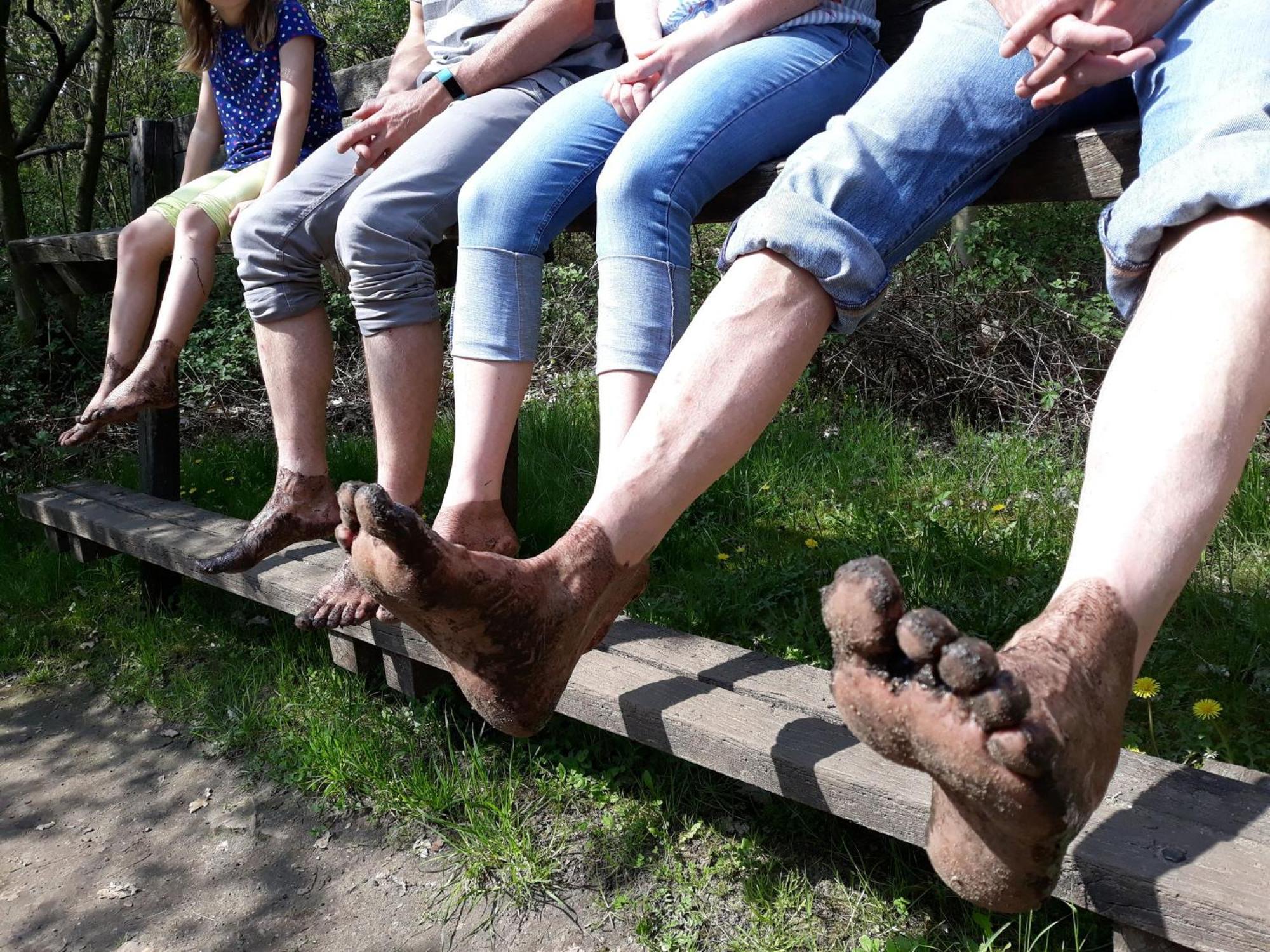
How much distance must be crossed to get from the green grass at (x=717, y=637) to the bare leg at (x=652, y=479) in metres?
0.70

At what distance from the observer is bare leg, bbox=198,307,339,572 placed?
2389 millimetres

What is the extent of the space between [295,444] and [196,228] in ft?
2.70

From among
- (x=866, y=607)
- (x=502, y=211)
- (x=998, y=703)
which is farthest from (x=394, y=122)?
(x=998, y=703)

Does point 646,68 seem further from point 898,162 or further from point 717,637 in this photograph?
point 717,637

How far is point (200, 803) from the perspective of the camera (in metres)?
2.36

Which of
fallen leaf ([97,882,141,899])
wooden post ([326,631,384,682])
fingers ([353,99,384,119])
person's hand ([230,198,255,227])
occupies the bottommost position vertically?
fallen leaf ([97,882,141,899])

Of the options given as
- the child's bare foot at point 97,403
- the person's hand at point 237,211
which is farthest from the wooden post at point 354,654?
the person's hand at point 237,211

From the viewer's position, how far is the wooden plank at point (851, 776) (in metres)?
1.25

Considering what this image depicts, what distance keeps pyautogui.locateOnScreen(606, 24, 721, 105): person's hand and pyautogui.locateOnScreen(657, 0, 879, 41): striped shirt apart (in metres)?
0.06

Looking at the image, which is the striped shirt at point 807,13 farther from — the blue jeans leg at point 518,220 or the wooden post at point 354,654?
the wooden post at point 354,654

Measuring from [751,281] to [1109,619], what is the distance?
1.96 feet

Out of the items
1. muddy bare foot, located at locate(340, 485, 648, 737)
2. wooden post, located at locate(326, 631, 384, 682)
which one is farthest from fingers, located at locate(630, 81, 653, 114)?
wooden post, located at locate(326, 631, 384, 682)

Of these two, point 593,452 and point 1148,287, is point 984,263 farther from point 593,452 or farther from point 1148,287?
point 1148,287

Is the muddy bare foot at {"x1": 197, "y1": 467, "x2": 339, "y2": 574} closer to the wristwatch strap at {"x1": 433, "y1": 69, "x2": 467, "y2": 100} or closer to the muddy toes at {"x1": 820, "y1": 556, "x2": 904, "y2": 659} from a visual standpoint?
the wristwatch strap at {"x1": 433, "y1": 69, "x2": 467, "y2": 100}
